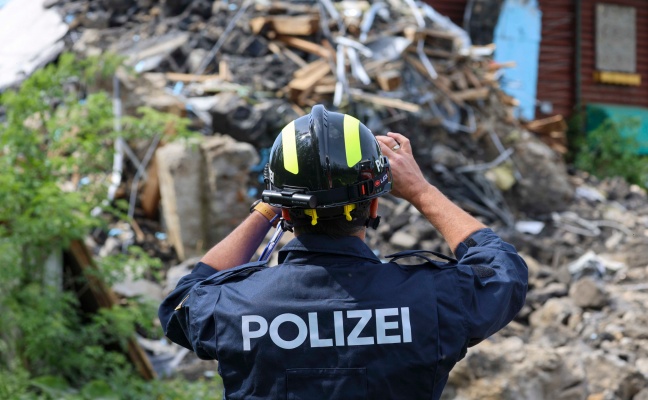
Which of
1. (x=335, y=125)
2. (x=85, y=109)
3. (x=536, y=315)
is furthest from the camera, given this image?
(x=536, y=315)

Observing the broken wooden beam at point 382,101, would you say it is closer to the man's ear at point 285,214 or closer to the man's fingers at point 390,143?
the man's fingers at point 390,143

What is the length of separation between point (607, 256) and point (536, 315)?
2576 mm

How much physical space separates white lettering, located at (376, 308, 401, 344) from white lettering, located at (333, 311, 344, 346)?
0.28 ft

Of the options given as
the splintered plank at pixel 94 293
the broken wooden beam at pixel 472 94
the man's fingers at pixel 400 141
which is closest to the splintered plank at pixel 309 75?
the broken wooden beam at pixel 472 94

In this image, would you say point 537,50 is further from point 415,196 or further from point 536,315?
point 415,196

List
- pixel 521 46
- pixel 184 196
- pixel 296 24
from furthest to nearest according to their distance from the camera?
pixel 521 46 → pixel 296 24 → pixel 184 196

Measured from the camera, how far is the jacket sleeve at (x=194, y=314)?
2.15 metres

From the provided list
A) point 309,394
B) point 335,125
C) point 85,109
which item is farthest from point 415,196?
point 85,109

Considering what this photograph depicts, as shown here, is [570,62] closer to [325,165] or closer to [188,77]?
[188,77]

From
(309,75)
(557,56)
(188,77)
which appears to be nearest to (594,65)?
(557,56)

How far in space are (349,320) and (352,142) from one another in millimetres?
460

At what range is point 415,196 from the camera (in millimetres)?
2307

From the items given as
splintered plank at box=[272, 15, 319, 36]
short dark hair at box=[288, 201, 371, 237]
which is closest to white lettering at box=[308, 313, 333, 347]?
short dark hair at box=[288, 201, 371, 237]

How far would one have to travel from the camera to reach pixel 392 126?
10141 millimetres
